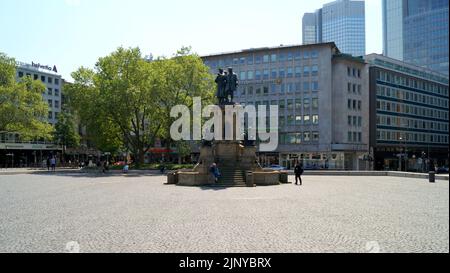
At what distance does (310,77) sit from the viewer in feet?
247

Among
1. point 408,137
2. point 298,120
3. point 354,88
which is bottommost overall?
point 408,137

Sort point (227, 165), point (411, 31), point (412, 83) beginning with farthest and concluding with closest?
point (412, 83), point (411, 31), point (227, 165)

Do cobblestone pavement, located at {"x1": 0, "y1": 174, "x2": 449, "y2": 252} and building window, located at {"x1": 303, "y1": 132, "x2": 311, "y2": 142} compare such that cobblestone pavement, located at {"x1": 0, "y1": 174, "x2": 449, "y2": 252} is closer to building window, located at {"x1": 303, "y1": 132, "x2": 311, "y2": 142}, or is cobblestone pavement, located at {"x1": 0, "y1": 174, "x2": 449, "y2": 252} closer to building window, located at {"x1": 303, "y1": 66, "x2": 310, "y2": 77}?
building window, located at {"x1": 303, "y1": 132, "x2": 311, "y2": 142}

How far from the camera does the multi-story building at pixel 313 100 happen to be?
73.9m

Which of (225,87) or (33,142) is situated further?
(33,142)

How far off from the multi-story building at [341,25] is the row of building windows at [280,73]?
108055 mm

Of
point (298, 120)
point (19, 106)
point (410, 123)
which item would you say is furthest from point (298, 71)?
point (19, 106)

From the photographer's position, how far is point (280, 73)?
77375 millimetres

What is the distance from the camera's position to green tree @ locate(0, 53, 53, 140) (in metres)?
52.4

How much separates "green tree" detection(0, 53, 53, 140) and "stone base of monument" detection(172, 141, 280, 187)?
32446 millimetres

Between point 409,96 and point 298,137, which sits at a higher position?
point 409,96

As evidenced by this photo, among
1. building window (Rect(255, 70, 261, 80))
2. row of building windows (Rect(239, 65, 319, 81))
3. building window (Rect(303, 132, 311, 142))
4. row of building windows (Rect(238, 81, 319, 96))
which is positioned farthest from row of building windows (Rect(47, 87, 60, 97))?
building window (Rect(303, 132, 311, 142))

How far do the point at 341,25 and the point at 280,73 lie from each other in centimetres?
11890

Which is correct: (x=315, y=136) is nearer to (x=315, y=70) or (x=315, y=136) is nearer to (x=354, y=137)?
(x=354, y=137)
